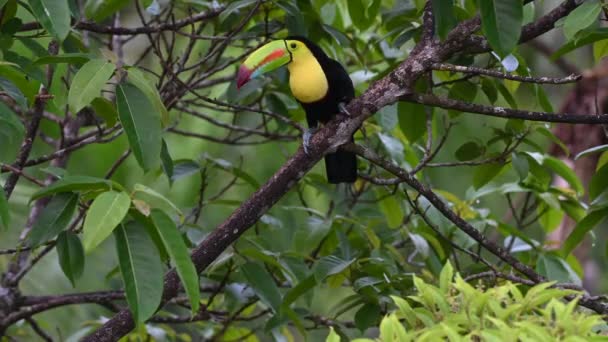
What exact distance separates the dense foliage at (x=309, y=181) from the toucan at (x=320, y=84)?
0.19 ft

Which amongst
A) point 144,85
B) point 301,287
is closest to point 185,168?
point 301,287

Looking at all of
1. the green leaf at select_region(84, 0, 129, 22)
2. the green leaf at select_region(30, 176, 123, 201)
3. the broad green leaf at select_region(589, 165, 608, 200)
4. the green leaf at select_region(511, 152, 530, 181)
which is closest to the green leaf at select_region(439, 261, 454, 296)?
the green leaf at select_region(30, 176, 123, 201)

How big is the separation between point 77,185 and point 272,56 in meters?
1.16

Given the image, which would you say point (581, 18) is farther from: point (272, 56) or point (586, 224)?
point (272, 56)

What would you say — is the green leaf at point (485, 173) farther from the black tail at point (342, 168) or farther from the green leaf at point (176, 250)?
the green leaf at point (176, 250)

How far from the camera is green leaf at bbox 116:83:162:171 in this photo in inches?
75.9

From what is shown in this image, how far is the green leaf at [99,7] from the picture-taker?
2.33 m

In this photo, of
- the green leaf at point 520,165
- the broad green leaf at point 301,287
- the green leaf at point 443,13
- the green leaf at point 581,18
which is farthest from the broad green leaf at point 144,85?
the green leaf at point 520,165

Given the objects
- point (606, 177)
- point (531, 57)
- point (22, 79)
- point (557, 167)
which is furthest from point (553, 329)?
point (531, 57)

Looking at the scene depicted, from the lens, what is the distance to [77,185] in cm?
184

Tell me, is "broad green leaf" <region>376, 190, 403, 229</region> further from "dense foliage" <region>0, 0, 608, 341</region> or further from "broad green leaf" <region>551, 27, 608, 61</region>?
"broad green leaf" <region>551, 27, 608, 61</region>

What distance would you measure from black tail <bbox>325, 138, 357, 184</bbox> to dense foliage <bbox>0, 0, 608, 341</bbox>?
0.05 metres

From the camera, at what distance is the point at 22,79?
2.13 m

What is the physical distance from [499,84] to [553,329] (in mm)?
1343
